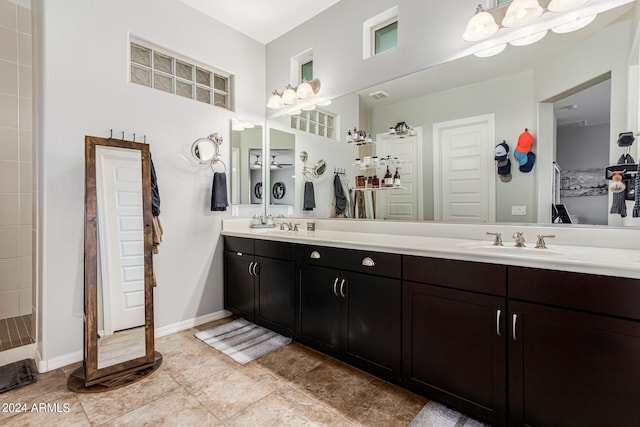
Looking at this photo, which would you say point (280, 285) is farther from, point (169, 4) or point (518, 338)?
point (169, 4)

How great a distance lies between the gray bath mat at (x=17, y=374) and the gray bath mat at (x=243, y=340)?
108 cm

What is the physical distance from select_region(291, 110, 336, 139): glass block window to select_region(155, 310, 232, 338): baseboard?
2.10 meters

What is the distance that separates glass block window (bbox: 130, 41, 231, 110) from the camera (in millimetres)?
2598

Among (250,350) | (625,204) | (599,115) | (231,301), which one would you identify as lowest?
(250,350)

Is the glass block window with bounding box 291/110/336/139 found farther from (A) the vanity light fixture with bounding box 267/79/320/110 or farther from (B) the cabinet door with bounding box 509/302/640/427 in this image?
Result: (B) the cabinet door with bounding box 509/302/640/427

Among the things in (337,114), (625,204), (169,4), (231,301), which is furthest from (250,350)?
(169,4)

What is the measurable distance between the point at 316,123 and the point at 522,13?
5.92ft

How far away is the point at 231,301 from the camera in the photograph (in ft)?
10.0

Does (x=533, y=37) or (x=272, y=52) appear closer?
(x=533, y=37)

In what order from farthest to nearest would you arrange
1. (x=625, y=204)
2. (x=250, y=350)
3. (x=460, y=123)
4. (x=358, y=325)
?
1. (x=250, y=350)
2. (x=460, y=123)
3. (x=358, y=325)
4. (x=625, y=204)

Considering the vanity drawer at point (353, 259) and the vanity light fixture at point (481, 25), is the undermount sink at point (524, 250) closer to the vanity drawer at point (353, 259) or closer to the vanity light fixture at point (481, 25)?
the vanity drawer at point (353, 259)

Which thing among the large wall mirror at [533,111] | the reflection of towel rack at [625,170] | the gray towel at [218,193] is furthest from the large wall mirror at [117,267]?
the reflection of towel rack at [625,170]

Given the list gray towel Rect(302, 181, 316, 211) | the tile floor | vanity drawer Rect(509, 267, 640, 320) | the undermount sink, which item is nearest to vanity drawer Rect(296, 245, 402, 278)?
the undermount sink

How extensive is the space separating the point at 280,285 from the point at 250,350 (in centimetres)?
55
